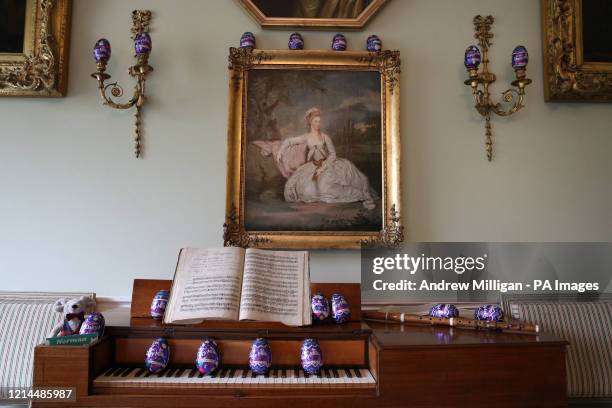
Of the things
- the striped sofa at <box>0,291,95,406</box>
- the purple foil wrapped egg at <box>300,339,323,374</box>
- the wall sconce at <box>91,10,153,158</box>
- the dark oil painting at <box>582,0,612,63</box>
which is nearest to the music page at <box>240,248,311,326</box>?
the purple foil wrapped egg at <box>300,339,323,374</box>

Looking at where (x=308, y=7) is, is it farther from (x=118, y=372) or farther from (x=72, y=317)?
(x=118, y=372)

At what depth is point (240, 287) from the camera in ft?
7.27

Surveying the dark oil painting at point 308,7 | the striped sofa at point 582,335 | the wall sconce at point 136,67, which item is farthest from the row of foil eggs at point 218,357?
the dark oil painting at point 308,7

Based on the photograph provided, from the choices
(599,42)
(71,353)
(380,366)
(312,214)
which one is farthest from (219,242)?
(599,42)

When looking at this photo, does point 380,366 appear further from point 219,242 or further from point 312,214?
point 219,242

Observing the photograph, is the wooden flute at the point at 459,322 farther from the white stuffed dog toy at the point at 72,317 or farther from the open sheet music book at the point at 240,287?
the white stuffed dog toy at the point at 72,317

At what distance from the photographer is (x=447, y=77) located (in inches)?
132

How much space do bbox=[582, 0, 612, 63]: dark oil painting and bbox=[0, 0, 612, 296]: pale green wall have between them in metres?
0.32

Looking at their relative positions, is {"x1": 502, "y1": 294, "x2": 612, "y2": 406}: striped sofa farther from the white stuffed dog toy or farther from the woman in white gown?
the white stuffed dog toy

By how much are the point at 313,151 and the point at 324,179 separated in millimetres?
214

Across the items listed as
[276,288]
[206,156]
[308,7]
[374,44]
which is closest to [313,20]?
[308,7]

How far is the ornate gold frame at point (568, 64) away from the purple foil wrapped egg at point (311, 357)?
2.55 m

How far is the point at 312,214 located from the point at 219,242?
685 millimetres

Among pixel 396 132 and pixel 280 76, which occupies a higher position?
pixel 280 76
